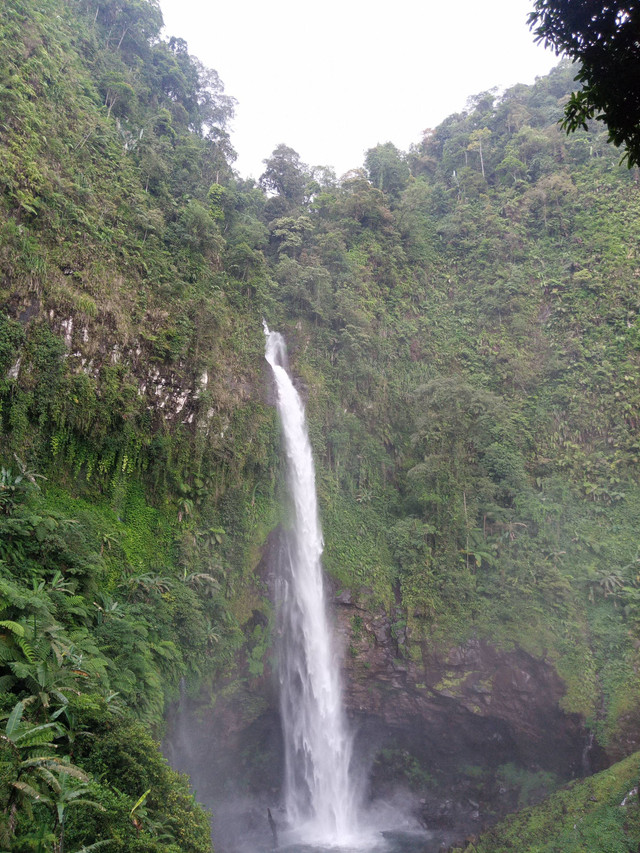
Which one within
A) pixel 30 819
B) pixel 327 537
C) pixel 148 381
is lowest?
pixel 30 819

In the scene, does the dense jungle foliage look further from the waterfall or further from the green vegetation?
the green vegetation

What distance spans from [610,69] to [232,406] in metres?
14.6

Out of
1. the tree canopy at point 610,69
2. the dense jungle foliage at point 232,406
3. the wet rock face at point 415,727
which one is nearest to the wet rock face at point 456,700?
the wet rock face at point 415,727

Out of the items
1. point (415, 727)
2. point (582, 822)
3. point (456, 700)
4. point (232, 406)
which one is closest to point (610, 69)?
point (232, 406)

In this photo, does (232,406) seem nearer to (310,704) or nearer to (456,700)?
(310,704)

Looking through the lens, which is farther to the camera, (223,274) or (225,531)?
(223,274)

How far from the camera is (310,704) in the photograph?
55.8ft

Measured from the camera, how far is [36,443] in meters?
12.0

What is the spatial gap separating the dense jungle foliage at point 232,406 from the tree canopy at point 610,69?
8584 millimetres

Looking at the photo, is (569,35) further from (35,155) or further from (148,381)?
(35,155)

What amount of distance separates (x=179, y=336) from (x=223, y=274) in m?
5.36

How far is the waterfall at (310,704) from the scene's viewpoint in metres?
16.5

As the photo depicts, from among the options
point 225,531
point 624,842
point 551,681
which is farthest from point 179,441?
point 624,842

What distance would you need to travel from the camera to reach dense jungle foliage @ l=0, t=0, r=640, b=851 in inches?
345
